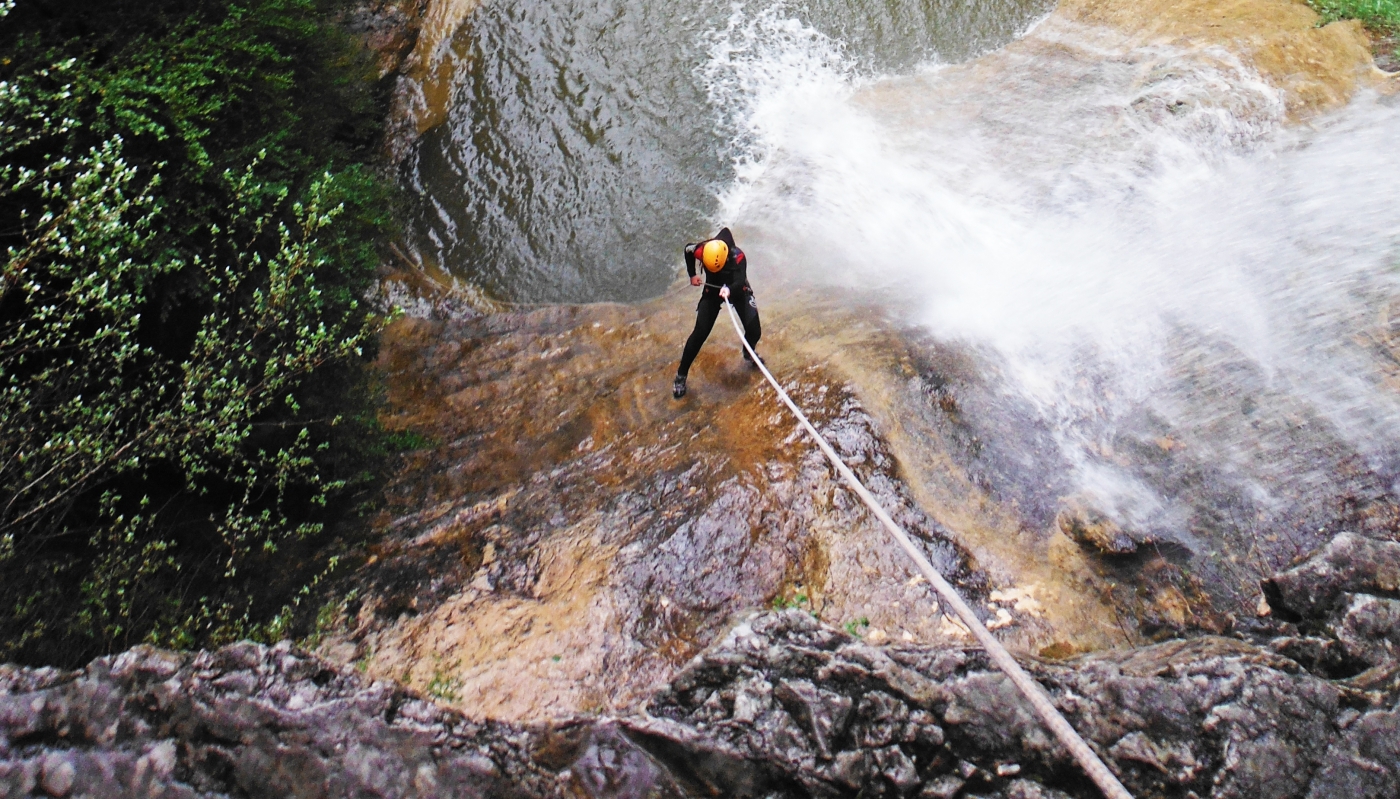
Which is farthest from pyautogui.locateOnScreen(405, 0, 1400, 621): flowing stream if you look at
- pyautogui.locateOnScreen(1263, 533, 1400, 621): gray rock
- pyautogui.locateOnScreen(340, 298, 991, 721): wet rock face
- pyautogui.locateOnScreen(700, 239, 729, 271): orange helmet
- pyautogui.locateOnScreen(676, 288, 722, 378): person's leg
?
pyautogui.locateOnScreen(700, 239, 729, 271): orange helmet

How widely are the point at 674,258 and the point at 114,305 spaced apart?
559 centimetres

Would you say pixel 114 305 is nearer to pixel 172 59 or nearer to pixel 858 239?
pixel 172 59

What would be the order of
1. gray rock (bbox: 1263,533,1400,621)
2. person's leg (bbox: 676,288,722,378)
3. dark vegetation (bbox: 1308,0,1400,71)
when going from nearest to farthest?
gray rock (bbox: 1263,533,1400,621)
person's leg (bbox: 676,288,722,378)
dark vegetation (bbox: 1308,0,1400,71)

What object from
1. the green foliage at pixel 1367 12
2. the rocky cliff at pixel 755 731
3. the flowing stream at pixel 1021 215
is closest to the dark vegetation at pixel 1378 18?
the green foliage at pixel 1367 12

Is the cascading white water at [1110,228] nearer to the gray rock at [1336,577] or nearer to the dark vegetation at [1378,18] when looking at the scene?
the gray rock at [1336,577]

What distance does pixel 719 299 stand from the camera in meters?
6.34

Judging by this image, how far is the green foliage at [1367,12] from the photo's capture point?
8.68m

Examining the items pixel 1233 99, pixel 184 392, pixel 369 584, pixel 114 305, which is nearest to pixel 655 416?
pixel 369 584

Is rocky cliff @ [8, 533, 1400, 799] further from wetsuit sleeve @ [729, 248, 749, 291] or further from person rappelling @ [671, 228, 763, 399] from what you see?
wetsuit sleeve @ [729, 248, 749, 291]

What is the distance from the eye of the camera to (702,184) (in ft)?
31.2

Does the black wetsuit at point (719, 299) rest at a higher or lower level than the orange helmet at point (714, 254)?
lower

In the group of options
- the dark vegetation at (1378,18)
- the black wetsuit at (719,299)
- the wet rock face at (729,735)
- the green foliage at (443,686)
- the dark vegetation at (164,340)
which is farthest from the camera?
the dark vegetation at (1378,18)

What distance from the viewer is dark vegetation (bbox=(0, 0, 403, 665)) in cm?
460

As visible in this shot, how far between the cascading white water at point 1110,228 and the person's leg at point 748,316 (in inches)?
65.3
